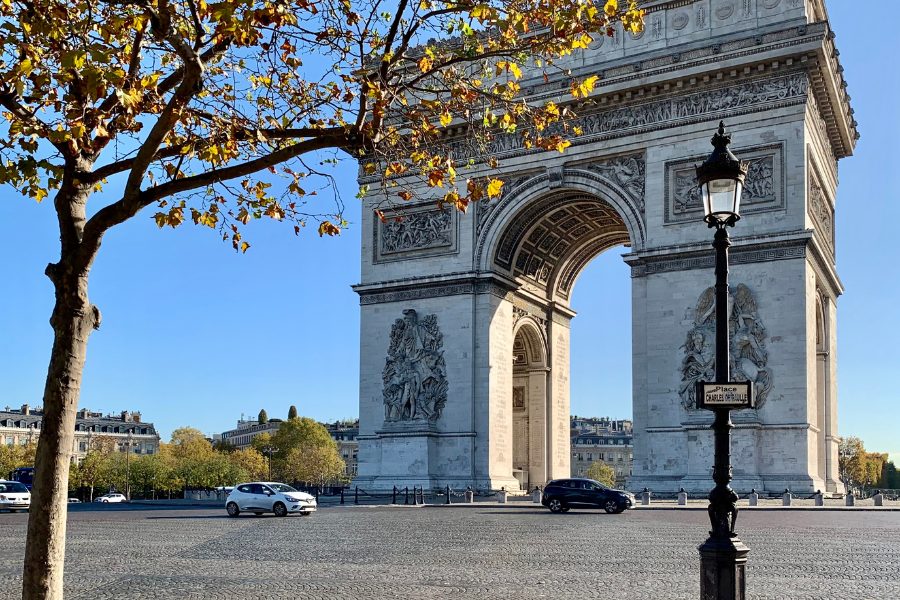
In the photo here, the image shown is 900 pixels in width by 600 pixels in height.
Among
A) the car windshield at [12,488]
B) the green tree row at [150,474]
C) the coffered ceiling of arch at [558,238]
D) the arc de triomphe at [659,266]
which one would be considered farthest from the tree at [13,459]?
the arc de triomphe at [659,266]

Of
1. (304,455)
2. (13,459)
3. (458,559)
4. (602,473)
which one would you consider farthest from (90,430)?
(458,559)

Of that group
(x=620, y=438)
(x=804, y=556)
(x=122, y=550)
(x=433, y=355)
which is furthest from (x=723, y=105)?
(x=620, y=438)

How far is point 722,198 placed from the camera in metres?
9.37

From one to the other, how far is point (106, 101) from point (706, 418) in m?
26.4

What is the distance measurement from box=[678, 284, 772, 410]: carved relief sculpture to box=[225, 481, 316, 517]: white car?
12.1 metres

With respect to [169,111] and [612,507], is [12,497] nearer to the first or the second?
[612,507]

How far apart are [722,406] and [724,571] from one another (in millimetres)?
1309

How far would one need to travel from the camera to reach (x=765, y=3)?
110 feet

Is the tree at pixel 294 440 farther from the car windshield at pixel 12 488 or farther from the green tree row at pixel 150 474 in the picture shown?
the car windshield at pixel 12 488

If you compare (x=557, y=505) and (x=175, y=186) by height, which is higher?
Answer: (x=175, y=186)

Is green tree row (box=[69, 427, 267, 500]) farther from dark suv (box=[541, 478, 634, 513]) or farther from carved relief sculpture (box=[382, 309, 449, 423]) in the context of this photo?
dark suv (box=[541, 478, 634, 513])

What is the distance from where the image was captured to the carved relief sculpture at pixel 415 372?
37.8 m

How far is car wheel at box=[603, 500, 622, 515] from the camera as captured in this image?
1171 inches

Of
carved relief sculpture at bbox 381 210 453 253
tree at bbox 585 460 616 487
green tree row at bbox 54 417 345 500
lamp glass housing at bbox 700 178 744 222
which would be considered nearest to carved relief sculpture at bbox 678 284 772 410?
carved relief sculpture at bbox 381 210 453 253
